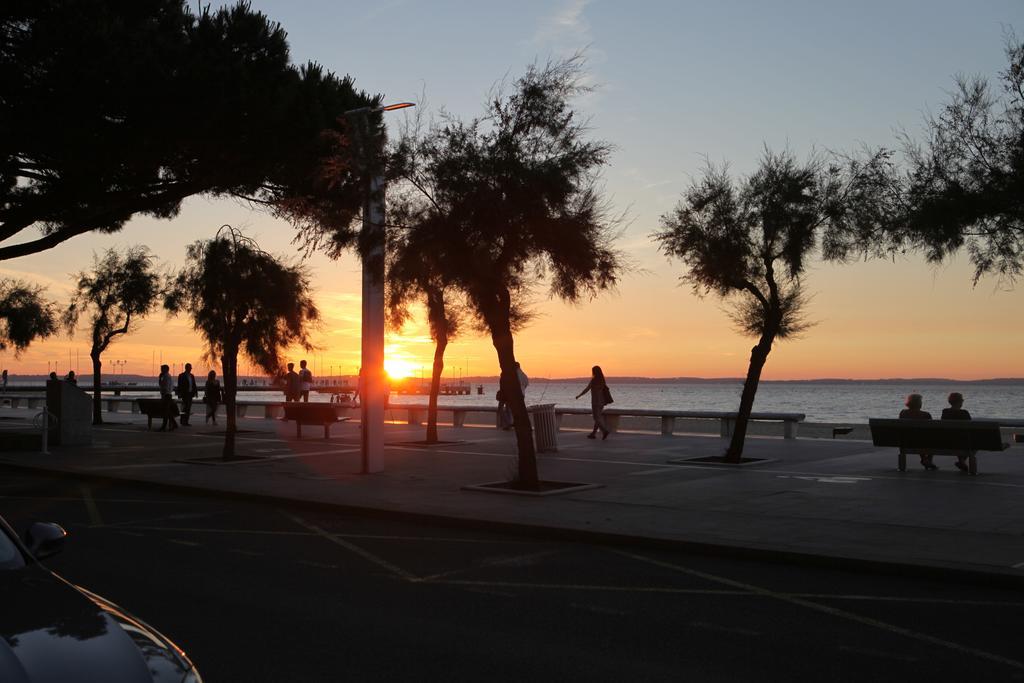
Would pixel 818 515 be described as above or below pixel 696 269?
below

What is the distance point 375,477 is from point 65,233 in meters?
12.2

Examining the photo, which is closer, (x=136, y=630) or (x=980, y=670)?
(x=136, y=630)

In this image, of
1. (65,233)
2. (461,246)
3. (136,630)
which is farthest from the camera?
(65,233)

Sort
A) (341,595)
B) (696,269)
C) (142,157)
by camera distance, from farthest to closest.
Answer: (142,157)
(696,269)
(341,595)

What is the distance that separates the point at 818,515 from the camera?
11594 millimetres

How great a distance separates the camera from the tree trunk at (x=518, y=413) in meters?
14.4

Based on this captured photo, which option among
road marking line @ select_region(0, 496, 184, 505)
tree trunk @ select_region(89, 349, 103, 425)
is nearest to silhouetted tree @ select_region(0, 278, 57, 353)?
tree trunk @ select_region(89, 349, 103, 425)

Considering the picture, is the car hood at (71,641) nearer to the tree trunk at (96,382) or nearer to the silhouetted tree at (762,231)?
the silhouetted tree at (762,231)

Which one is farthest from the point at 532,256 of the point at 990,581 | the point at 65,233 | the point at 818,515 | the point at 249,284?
the point at 65,233

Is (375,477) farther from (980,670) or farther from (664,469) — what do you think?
(980,670)

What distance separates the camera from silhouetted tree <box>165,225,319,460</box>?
19281 millimetres

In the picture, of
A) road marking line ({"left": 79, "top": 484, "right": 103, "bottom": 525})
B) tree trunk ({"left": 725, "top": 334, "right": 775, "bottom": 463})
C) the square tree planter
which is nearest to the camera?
road marking line ({"left": 79, "top": 484, "right": 103, "bottom": 525})

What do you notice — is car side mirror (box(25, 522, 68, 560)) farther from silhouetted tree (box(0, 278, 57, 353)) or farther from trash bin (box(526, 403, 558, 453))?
silhouetted tree (box(0, 278, 57, 353))

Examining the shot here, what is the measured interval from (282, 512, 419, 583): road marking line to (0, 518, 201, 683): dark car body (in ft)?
15.7
